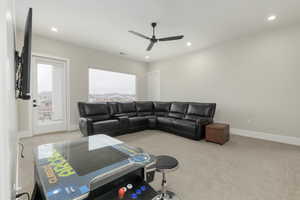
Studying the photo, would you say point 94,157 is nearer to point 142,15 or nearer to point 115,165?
point 115,165

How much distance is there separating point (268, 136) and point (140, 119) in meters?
3.48

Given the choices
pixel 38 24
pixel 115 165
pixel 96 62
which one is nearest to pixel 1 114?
pixel 115 165

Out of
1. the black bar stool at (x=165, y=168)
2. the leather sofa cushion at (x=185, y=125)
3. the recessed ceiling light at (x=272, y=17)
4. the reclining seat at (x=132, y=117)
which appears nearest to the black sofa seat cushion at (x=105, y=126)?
the reclining seat at (x=132, y=117)

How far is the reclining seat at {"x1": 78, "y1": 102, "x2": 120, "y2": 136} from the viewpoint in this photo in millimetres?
3338

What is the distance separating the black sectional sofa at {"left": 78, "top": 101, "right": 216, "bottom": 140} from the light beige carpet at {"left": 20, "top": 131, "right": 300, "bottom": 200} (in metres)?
0.52

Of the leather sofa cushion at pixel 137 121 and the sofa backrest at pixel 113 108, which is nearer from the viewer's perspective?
the leather sofa cushion at pixel 137 121

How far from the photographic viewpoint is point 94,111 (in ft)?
12.9

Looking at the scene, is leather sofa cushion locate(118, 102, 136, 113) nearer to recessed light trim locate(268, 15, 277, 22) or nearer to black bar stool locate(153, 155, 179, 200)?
black bar stool locate(153, 155, 179, 200)

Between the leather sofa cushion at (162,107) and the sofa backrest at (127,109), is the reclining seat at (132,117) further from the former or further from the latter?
the leather sofa cushion at (162,107)

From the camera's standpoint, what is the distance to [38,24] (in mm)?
3111

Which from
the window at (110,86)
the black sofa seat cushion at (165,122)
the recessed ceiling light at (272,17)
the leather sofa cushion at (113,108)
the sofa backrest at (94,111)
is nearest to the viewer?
the recessed ceiling light at (272,17)

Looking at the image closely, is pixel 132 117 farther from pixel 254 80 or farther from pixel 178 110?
pixel 254 80

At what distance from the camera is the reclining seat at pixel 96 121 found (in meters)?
3.34

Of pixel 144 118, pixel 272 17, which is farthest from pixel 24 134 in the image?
pixel 272 17
